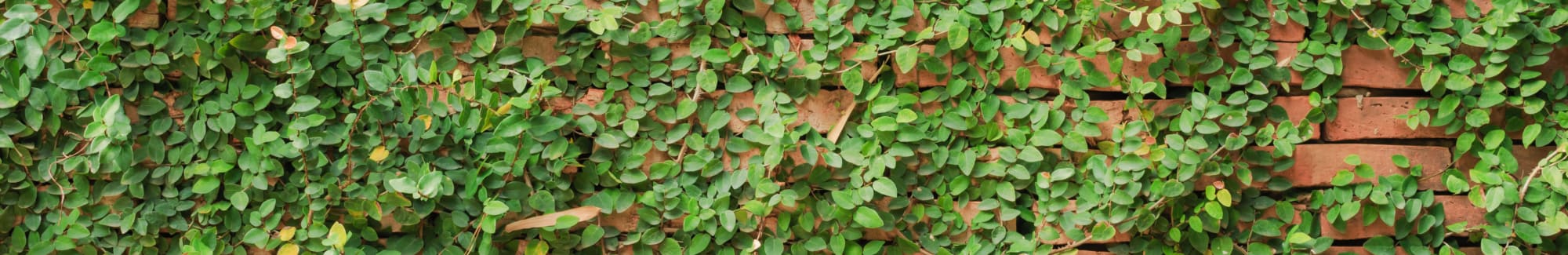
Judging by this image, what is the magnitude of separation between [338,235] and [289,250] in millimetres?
85

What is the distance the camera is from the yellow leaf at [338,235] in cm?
142

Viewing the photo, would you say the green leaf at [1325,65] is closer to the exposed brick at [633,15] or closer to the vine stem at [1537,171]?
the vine stem at [1537,171]

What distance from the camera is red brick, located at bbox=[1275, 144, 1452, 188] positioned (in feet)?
5.18

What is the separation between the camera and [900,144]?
58.6 inches

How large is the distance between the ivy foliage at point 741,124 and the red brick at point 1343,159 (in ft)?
0.09

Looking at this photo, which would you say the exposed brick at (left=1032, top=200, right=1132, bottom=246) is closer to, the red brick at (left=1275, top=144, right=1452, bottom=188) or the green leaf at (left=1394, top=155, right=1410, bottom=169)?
the red brick at (left=1275, top=144, right=1452, bottom=188)

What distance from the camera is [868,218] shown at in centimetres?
146

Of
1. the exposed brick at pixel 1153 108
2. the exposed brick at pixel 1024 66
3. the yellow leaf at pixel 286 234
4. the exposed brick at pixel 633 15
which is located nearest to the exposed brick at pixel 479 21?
the exposed brick at pixel 633 15

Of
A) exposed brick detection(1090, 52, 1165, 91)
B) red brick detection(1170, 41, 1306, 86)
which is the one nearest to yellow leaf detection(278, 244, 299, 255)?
exposed brick detection(1090, 52, 1165, 91)

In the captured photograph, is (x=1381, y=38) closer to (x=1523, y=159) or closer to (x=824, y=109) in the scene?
(x=1523, y=159)

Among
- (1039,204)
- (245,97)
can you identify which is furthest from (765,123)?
(245,97)

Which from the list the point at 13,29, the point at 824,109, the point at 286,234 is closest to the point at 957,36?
the point at 824,109

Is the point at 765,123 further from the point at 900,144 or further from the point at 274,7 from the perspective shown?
the point at 274,7

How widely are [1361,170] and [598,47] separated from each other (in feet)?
3.89
